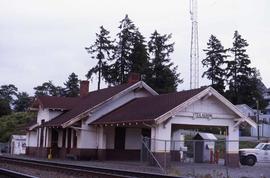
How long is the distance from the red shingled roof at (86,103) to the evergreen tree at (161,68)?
33192 millimetres

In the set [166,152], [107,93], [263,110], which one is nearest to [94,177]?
[166,152]

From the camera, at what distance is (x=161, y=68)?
81438 mm

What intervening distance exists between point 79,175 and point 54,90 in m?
114

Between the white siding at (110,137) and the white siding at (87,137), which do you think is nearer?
the white siding at (87,137)

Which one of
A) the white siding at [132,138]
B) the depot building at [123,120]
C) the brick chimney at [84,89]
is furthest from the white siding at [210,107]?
the brick chimney at [84,89]

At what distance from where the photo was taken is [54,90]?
435ft

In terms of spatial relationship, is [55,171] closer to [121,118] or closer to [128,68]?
[121,118]

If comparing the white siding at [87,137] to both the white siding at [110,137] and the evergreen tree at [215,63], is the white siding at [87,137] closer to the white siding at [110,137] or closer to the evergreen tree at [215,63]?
the white siding at [110,137]

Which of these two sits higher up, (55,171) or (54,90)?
(54,90)

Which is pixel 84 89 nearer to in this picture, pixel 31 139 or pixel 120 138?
pixel 31 139

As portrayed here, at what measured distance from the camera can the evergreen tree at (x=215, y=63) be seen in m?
98.9

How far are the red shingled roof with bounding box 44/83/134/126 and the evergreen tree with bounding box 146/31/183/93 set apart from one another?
33.2 meters

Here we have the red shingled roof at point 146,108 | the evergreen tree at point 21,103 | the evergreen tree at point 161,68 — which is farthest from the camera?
the evergreen tree at point 21,103

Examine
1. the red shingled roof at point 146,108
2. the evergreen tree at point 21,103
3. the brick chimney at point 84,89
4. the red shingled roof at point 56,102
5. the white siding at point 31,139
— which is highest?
the evergreen tree at point 21,103
